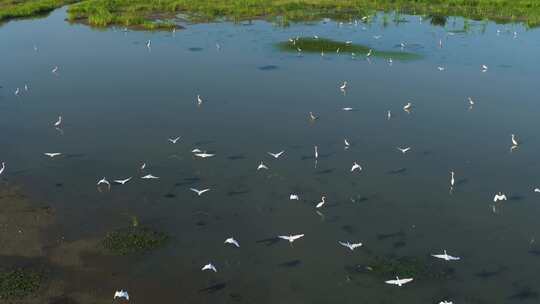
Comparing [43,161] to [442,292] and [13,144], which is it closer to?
[13,144]

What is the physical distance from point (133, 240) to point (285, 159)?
7536mm

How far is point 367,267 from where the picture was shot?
16.8 metres

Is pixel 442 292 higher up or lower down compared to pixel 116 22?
lower down

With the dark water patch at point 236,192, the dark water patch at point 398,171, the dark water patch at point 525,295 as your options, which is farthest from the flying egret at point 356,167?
the dark water patch at point 525,295

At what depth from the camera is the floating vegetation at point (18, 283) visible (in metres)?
15.8

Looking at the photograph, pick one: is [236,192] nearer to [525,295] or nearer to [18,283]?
[18,283]

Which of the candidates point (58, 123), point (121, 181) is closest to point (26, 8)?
point (58, 123)

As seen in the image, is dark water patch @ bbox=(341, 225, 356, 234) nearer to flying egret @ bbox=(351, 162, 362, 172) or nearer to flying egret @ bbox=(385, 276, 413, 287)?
flying egret @ bbox=(385, 276, 413, 287)

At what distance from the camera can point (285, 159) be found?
23453mm

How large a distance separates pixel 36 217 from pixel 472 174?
→ 15.6 metres

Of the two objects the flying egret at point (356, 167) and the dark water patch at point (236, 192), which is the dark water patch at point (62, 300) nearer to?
the dark water patch at point (236, 192)

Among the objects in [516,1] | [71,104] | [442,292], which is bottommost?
[442,292]

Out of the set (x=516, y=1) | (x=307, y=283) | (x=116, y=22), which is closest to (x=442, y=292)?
(x=307, y=283)

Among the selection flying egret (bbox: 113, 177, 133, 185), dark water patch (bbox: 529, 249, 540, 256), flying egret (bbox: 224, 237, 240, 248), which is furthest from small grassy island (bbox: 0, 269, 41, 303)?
dark water patch (bbox: 529, 249, 540, 256)
